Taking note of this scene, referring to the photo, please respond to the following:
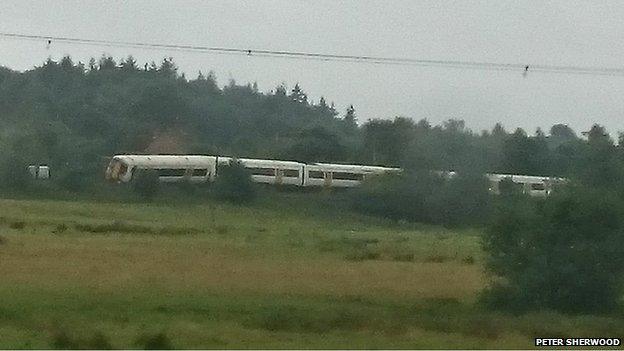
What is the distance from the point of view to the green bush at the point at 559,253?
2441cm

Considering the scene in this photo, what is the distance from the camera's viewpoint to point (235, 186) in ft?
181

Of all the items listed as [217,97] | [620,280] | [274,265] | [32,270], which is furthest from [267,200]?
[217,97]

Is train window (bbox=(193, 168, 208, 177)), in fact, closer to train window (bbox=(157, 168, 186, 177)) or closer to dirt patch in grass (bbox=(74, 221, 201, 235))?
train window (bbox=(157, 168, 186, 177))

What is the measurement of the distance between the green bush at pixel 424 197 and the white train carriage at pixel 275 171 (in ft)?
20.3

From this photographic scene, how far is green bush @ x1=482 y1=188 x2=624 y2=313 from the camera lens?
24.4m

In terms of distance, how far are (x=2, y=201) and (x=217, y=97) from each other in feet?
209

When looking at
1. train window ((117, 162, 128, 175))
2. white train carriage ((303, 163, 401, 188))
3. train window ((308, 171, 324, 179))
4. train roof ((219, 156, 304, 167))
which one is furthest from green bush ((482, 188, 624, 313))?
train window ((308, 171, 324, 179))

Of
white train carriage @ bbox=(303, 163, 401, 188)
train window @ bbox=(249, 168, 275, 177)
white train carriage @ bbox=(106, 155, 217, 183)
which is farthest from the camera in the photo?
white train carriage @ bbox=(303, 163, 401, 188)

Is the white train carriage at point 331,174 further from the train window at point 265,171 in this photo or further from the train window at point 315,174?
the train window at point 265,171

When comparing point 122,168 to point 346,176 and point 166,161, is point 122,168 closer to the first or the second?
point 166,161

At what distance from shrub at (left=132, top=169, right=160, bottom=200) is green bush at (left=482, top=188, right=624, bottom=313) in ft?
96.2

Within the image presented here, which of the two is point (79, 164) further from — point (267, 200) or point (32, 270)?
point (32, 270)

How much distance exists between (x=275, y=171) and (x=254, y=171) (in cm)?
251

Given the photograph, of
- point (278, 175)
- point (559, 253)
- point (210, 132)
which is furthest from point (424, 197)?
point (210, 132)
